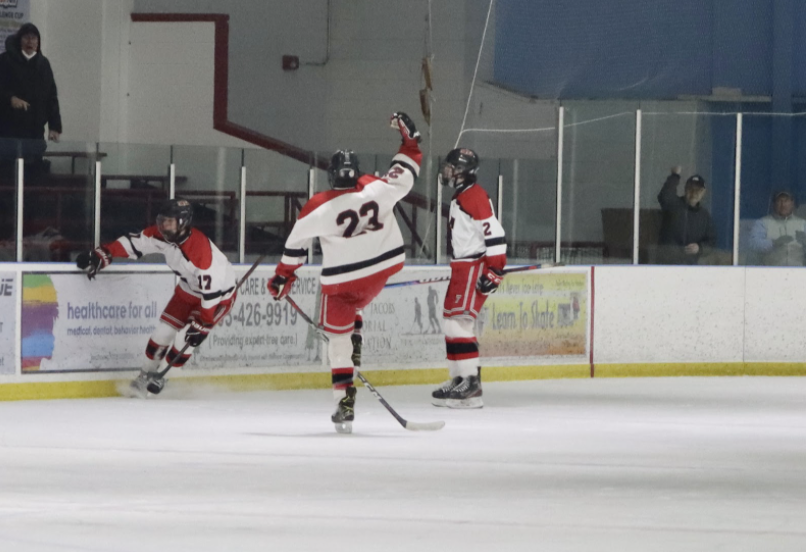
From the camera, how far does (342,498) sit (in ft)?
16.8

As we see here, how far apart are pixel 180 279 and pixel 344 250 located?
1989mm

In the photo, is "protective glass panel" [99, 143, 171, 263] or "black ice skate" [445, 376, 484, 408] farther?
"protective glass panel" [99, 143, 171, 263]

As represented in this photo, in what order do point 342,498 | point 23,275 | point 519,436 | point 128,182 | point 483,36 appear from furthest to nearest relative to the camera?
point 483,36 < point 128,182 < point 23,275 < point 519,436 < point 342,498

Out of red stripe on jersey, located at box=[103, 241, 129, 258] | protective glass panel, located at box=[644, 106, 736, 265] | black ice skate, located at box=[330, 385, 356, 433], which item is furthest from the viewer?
protective glass panel, located at box=[644, 106, 736, 265]

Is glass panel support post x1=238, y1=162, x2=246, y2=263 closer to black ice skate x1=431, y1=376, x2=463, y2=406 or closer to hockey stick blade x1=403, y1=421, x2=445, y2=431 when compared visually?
black ice skate x1=431, y1=376, x2=463, y2=406

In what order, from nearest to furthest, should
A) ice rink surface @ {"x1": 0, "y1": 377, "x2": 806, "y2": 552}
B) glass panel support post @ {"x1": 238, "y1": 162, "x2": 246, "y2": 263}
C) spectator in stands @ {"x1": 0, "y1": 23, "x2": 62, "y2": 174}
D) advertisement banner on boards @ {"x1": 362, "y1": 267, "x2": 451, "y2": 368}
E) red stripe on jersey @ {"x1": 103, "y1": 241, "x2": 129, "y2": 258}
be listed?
ice rink surface @ {"x1": 0, "y1": 377, "x2": 806, "y2": 552} < red stripe on jersey @ {"x1": 103, "y1": 241, "x2": 129, "y2": 258} < glass panel support post @ {"x1": 238, "y1": 162, "x2": 246, "y2": 263} < advertisement banner on boards @ {"x1": 362, "y1": 267, "x2": 451, "y2": 368} < spectator in stands @ {"x1": 0, "y1": 23, "x2": 62, "y2": 174}

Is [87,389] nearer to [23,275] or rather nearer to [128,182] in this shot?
[23,275]

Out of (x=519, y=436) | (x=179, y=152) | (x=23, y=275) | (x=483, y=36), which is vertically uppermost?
(x=483, y=36)

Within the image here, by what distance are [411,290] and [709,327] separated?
235 centimetres

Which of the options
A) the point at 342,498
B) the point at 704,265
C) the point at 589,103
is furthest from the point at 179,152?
the point at 342,498

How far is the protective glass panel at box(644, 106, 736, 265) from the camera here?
1119 cm

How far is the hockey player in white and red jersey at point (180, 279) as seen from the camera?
8.66m

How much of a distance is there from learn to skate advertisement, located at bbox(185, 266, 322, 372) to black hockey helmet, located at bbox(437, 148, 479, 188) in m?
1.33

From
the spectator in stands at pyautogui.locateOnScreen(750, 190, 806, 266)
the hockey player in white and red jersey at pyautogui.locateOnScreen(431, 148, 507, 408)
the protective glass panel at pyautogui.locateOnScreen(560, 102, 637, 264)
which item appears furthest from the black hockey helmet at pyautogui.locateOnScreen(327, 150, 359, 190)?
the spectator in stands at pyautogui.locateOnScreen(750, 190, 806, 266)
